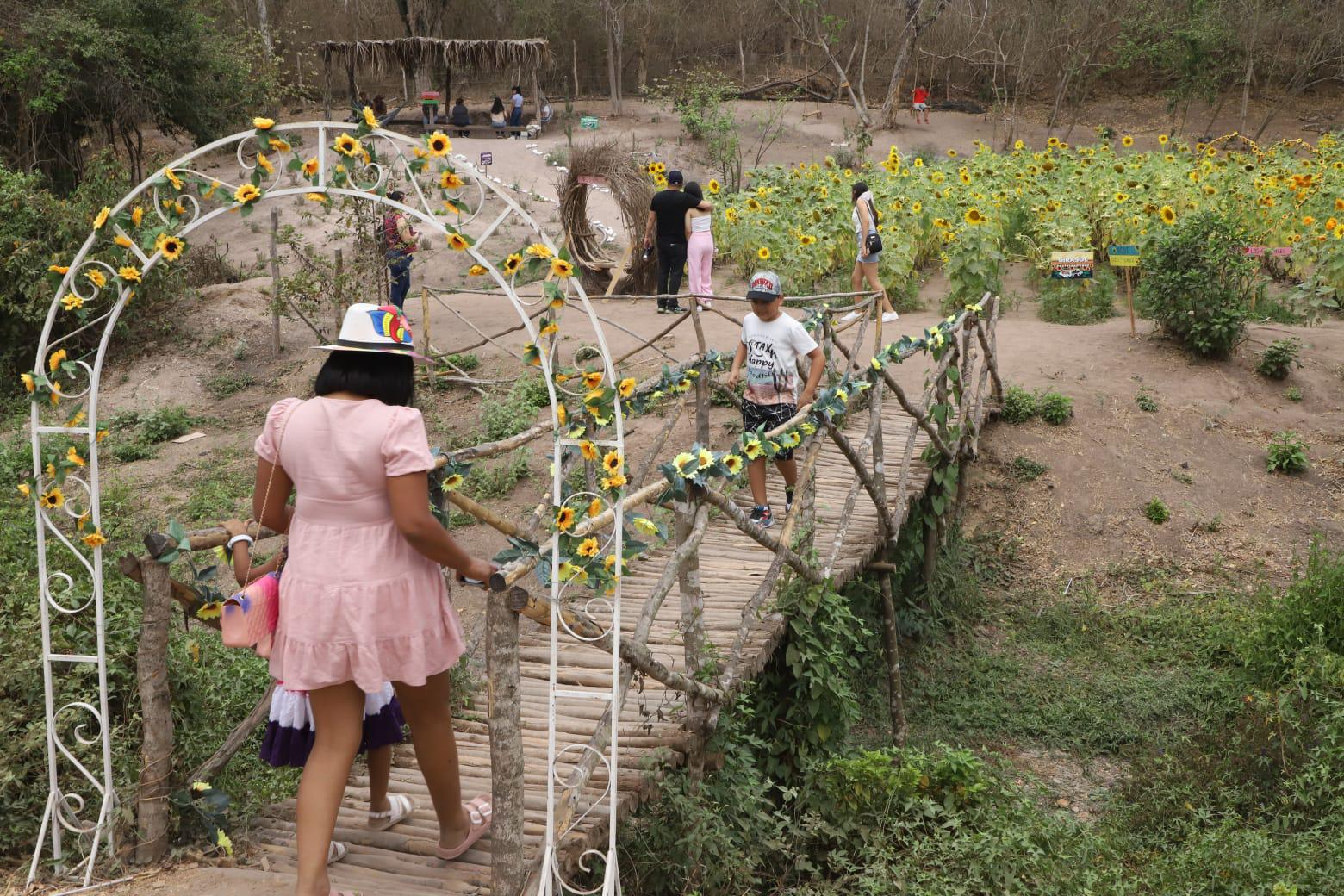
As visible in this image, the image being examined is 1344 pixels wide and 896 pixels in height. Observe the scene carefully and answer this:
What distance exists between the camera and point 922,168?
48.0 feet

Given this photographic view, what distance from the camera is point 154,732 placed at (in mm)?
3270

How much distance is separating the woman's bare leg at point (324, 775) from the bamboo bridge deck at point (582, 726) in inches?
12.5

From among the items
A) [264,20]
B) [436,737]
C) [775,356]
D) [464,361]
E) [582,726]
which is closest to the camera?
[436,737]

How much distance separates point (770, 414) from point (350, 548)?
3303mm

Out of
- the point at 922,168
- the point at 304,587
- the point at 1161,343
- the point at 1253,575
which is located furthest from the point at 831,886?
the point at 922,168

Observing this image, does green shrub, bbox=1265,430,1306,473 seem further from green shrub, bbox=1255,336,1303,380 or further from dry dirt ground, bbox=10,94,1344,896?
green shrub, bbox=1255,336,1303,380

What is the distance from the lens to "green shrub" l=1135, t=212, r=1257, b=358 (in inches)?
383

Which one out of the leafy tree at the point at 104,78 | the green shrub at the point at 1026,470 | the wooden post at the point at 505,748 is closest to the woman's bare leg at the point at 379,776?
the wooden post at the point at 505,748

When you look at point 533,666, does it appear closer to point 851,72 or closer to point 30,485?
point 30,485

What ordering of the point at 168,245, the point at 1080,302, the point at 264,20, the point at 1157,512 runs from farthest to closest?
the point at 264,20, the point at 1080,302, the point at 1157,512, the point at 168,245

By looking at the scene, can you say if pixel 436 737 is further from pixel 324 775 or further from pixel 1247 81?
pixel 1247 81

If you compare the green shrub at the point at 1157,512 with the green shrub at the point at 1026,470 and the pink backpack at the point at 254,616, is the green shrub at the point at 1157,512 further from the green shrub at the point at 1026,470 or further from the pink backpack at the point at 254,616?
the pink backpack at the point at 254,616

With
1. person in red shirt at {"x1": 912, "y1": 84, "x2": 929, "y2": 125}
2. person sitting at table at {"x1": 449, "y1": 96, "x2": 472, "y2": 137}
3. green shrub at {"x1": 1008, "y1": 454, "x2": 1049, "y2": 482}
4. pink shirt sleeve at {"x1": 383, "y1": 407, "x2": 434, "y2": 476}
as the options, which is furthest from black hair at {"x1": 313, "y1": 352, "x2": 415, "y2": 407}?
person in red shirt at {"x1": 912, "y1": 84, "x2": 929, "y2": 125}

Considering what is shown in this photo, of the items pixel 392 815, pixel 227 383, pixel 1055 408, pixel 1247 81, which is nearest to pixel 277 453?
pixel 392 815
